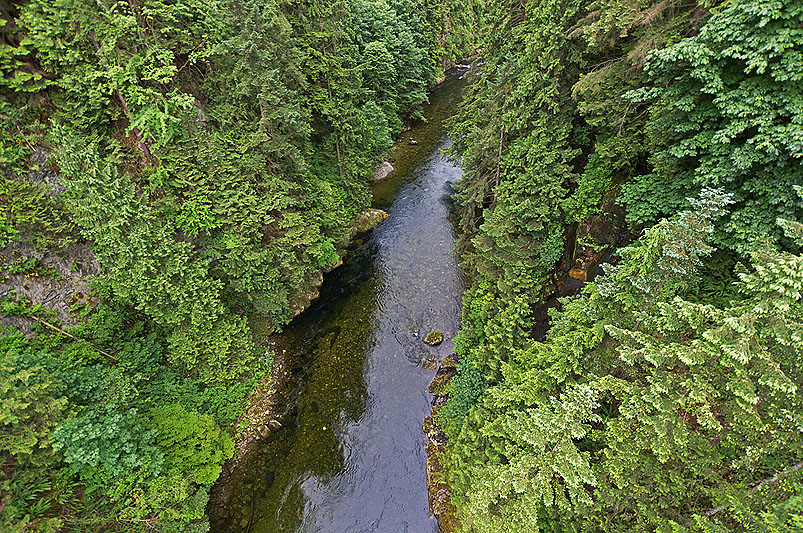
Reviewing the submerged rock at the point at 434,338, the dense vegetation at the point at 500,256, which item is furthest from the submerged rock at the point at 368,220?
the submerged rock at the point at 434,338

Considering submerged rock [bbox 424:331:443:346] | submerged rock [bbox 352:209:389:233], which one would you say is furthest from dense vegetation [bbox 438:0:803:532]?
submerged rock [bbox 352:209:389:233]

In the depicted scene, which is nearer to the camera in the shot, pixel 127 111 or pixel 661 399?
pixel 661 399

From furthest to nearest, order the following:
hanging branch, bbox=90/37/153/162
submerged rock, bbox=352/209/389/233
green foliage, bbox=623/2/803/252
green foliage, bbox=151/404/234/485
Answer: submerged rock, bbox=352/209/389/233 < green foliage, bbox=151/404/234/485 < hanging branch, bbox=90/37/153/162 < green foliage, bbox=623/2/803/252

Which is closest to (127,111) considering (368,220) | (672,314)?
(368,220)

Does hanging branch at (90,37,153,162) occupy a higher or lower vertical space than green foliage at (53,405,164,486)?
higher

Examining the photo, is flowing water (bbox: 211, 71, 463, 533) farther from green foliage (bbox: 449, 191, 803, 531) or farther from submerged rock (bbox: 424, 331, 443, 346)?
green foliage (bbox: 449, 191, 803, 531)

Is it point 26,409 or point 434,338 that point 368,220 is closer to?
point 434,338

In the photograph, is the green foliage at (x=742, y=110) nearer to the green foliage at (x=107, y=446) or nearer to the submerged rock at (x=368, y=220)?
the green foliage at (x=107, y=446)

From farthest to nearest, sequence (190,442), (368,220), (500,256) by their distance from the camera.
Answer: (368,220) → (500,256) → (190,442)
